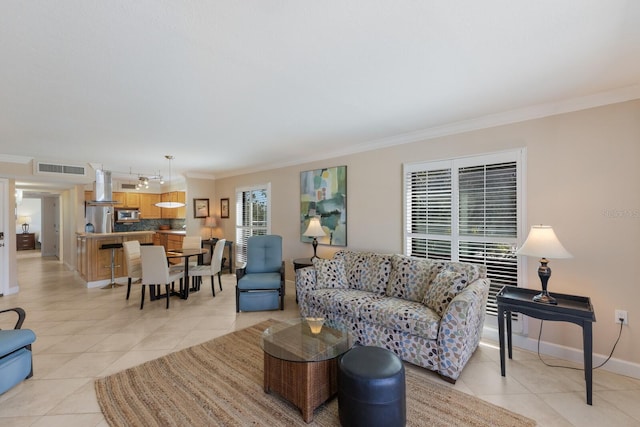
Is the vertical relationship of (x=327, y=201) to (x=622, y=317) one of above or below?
above

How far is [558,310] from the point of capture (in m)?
2.20

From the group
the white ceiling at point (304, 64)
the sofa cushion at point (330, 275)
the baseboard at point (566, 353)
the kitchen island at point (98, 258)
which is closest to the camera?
the white ceiling at point (304, 64)

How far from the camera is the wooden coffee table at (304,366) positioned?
1.89m

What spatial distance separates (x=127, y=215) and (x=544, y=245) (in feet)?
29.3

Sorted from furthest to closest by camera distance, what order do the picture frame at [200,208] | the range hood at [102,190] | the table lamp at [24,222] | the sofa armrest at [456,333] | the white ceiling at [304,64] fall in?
the table lamp at [24,222] → the picture frame at [200,208] → the range hood at [102,190] → the sofa armrest at [456,333] → the white ceiling at [304,64]

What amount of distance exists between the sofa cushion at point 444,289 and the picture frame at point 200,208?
5.66 meters

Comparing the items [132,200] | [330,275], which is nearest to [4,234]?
[132,200]

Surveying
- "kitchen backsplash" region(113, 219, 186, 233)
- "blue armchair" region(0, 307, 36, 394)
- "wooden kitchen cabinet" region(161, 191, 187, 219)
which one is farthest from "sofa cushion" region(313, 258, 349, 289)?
"kitchen backsplash" region(113, 219, 186, 233)

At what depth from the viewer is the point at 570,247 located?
8.71ft

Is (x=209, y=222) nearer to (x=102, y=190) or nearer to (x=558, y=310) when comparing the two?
(x=102, y=190)

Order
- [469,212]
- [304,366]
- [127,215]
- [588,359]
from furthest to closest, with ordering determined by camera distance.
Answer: [127,215]
[469,212]
[588,359]
[304,366]

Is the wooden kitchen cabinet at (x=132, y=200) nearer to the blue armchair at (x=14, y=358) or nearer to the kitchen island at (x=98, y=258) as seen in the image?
the kitchen island at (x=98, y=258)

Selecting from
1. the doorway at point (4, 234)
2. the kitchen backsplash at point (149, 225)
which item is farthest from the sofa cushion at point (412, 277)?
the kitchen backsplash at point (149, 225)

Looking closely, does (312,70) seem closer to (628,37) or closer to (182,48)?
(182,48)
